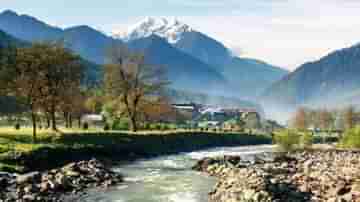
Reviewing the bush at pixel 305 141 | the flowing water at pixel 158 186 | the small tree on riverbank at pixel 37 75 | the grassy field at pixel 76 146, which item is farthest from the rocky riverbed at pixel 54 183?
the bush at pixel 305 141

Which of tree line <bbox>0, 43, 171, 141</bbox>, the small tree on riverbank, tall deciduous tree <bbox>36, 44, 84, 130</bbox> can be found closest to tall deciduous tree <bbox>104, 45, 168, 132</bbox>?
tree line <bbox>0, 43, 171, 141</bbox>

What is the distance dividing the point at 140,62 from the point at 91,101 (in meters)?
36.0

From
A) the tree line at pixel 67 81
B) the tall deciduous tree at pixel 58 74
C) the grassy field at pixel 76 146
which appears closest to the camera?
the grassy field at pixel 76 146

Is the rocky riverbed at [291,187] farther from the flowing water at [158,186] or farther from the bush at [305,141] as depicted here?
the bush at [305,141]

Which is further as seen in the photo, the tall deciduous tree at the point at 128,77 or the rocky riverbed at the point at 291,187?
the tall deciduous tree at the point at 128,77

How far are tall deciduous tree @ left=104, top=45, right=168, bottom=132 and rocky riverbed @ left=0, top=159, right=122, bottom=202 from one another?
169 ft

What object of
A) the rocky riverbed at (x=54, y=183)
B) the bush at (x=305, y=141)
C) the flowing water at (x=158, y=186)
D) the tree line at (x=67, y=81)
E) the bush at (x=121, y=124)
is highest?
the tree line at (x=67, y=81)

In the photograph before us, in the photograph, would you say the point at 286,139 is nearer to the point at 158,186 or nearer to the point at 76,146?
the point at 76,146

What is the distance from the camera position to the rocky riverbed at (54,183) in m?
51.8

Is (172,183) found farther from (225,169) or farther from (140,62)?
(140,62)

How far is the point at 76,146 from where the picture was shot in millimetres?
89250

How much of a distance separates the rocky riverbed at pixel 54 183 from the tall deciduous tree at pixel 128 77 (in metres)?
51.5

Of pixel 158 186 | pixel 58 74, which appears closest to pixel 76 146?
pixel 58 74

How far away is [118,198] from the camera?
176 feet
